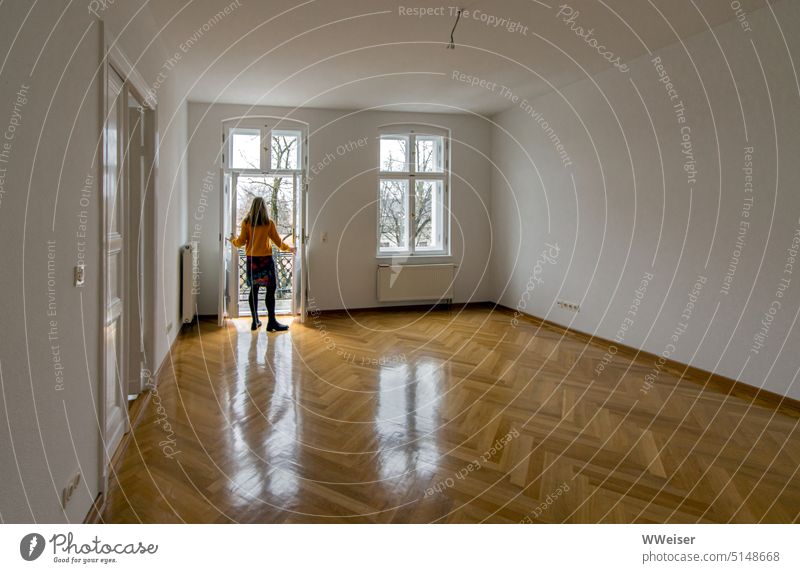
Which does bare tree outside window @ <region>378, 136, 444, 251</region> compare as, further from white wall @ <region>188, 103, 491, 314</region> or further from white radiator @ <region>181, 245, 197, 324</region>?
white radiator @ <region>181, 245, 197, 324</region>

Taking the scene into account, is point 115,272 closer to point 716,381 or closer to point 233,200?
point 233,200

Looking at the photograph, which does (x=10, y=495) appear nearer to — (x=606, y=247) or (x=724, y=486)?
(x=724, y=486)

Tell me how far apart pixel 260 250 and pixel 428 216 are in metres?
2.54

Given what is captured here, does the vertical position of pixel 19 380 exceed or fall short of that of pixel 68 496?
it exceeds it

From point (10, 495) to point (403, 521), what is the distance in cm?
129

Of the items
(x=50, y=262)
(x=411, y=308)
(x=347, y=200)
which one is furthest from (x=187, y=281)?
(x=50, y=262)

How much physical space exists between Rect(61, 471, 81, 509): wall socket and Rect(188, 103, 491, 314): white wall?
4.75 meters

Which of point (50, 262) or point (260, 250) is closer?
point (50, 262)

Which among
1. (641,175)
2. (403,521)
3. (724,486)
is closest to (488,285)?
(641,175)

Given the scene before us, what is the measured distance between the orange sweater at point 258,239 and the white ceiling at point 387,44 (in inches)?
→ 58.0

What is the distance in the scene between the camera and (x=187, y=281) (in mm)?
5496

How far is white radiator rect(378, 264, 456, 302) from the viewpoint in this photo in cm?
723

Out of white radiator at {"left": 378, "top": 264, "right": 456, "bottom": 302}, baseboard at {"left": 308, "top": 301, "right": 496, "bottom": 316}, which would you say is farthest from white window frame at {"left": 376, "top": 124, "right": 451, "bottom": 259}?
baseboard at {"left": 308, "top": 301, "right": 496, "bottom": 316}

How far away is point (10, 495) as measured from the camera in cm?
138
